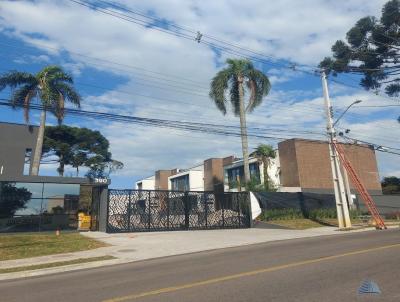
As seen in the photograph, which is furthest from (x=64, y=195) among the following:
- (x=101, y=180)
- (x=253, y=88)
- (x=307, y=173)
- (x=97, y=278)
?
(x=307, y=173)

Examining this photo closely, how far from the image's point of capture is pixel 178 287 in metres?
7.83

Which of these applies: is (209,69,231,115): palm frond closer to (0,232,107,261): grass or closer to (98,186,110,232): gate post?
(98,186,110,232): gate post

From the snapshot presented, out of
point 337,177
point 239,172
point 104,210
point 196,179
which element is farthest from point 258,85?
point 196,179

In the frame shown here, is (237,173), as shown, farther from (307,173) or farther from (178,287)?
(178,287)

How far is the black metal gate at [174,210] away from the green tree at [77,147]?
93.1 ft

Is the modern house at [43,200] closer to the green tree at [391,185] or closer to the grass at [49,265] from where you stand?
the grass at [49,265]

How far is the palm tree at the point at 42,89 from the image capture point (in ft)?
96.4

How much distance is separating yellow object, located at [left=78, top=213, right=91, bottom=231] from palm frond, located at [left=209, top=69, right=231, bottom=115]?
1471 cm

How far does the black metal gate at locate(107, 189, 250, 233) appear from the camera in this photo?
76.7ft

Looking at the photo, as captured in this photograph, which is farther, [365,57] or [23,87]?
[23,87]

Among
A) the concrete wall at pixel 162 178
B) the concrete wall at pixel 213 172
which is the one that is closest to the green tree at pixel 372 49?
the concrete wall at pixel 213 172

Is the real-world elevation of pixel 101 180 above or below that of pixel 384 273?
above

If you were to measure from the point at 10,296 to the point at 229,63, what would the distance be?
1155 inches

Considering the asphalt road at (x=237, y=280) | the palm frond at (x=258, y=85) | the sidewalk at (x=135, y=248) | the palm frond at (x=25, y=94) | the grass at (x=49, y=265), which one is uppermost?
the palm frond at (x=258, y=85)
